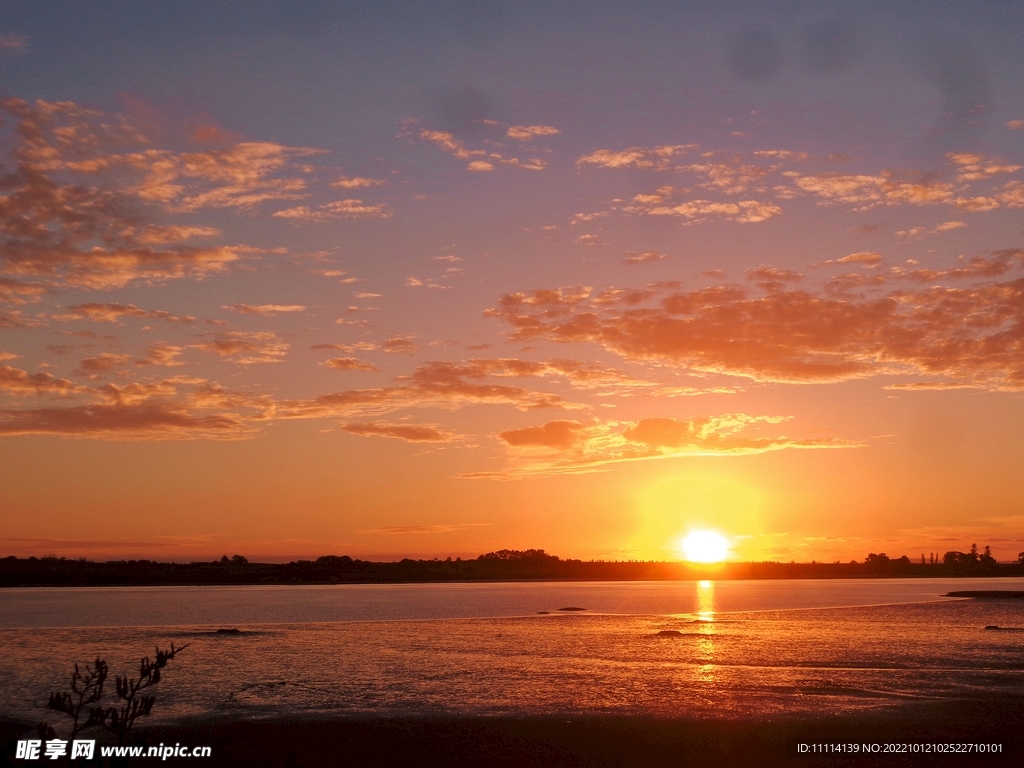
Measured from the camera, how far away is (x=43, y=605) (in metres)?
119

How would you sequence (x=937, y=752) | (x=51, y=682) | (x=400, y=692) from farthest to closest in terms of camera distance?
(x=51, y=682), (x=400, y=692), (x=937, y=752)

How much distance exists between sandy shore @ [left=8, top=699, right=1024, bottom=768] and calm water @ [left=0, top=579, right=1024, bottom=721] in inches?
92.9

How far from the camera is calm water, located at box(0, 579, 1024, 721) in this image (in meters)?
36.9

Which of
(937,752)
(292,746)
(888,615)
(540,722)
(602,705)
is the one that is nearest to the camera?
(937,752)

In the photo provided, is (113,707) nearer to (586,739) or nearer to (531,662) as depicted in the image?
(586,739)

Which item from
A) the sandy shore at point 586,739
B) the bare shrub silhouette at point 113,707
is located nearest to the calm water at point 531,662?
the sandy shore at point 586,739

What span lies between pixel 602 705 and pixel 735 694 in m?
6.47

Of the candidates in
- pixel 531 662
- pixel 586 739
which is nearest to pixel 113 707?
pixel 586 739

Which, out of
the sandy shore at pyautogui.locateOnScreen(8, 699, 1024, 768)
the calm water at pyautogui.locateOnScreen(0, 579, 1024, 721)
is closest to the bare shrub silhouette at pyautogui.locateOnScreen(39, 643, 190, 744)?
the sandy shore at pyautogui.locateOnScreen(8, 699, 1024, 768)

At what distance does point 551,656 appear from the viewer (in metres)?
55.0

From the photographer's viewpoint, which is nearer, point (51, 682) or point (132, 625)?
point (51, 682)

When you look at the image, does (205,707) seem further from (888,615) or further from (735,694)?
(888,615)

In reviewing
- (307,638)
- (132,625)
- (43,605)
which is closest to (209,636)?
(307,638)

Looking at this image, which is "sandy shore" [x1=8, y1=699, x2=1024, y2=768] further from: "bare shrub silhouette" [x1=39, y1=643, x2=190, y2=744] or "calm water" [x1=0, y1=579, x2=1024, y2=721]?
"bare shrub silhouette" [x1=39, y1=643, x2=190, y2=744]
